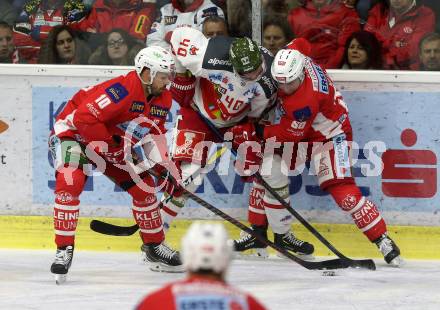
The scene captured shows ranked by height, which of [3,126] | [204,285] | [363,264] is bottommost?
[363,264]

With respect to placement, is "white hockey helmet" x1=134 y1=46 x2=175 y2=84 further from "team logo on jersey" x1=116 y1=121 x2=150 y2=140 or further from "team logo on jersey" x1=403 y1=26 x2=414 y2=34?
"team logo on jersey" x1=403 y1=26 x2=414 y2=34

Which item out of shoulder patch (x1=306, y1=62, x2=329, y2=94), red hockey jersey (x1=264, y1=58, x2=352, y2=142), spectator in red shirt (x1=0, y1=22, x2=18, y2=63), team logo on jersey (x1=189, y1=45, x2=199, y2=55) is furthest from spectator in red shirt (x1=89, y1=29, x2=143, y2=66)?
shoulder patch (x1=306, y1=62, x2=329, y2=94)

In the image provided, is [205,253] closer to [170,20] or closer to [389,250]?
[389,250]

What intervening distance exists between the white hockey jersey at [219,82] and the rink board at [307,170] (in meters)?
0.41

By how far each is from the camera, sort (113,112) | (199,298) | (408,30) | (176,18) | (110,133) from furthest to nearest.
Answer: (176,18) → (408,30) → (110,133) → (113,112) → (199,298)

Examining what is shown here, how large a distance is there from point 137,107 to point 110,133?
0.72ft

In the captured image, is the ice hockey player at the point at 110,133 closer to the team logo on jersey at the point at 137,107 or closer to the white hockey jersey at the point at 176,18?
the team logo on jersey at the point at 137,107

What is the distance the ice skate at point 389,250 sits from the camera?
6125mm

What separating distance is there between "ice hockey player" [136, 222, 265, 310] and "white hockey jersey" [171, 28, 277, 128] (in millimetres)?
3067

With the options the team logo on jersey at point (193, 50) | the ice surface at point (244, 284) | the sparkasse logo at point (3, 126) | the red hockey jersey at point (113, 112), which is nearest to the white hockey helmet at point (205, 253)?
the ice surface at point (244, 284)

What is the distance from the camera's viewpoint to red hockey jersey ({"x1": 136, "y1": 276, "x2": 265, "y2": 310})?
2.98 metres

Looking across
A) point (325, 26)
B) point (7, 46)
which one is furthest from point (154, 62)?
point (7, 46)

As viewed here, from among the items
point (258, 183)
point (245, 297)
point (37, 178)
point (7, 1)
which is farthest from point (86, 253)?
point (245, 297)

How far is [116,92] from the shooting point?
5.62 meters
